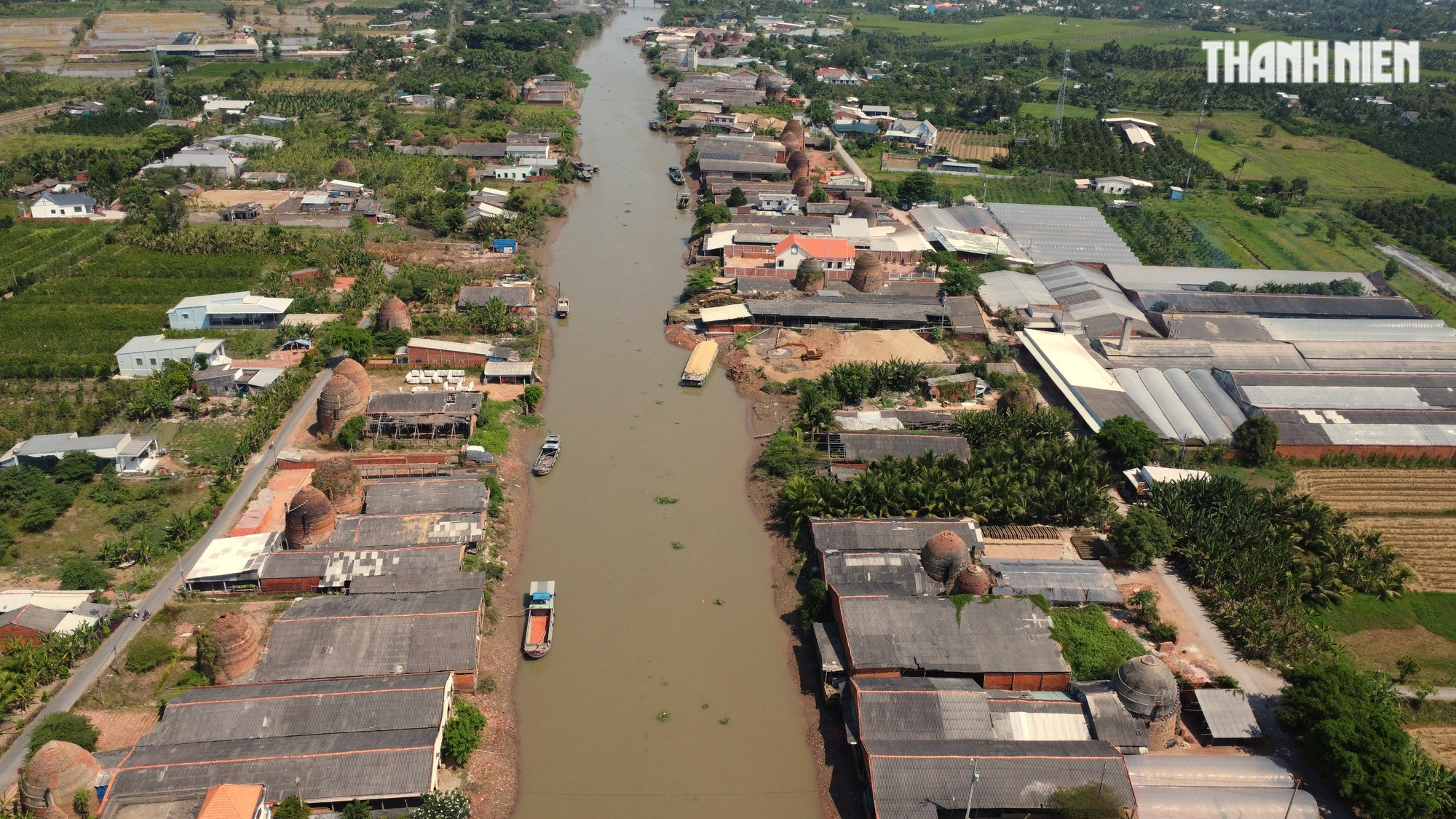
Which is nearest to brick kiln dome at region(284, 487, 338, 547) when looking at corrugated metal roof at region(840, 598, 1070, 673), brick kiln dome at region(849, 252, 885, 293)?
corrugated metal roof at region(840, 598, 1070, 673)

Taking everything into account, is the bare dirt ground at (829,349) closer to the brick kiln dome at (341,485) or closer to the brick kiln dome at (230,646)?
the brick kiln dome at (341,485)

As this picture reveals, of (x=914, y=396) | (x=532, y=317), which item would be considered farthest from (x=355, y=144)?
(x=914, y=396)

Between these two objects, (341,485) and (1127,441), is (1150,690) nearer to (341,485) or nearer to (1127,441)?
(1127,441)

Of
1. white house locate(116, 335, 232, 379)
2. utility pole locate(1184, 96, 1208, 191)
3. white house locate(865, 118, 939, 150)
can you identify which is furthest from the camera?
white house locate(865, 118, 939, 150)

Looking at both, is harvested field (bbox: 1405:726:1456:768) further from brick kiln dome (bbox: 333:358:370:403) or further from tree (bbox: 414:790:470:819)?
brick kiln dome (bbox: 333:358:370:403)

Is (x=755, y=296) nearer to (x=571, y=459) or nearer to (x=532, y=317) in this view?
(x=532, y=317)

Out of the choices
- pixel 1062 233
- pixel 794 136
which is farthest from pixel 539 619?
pixel 794 136
